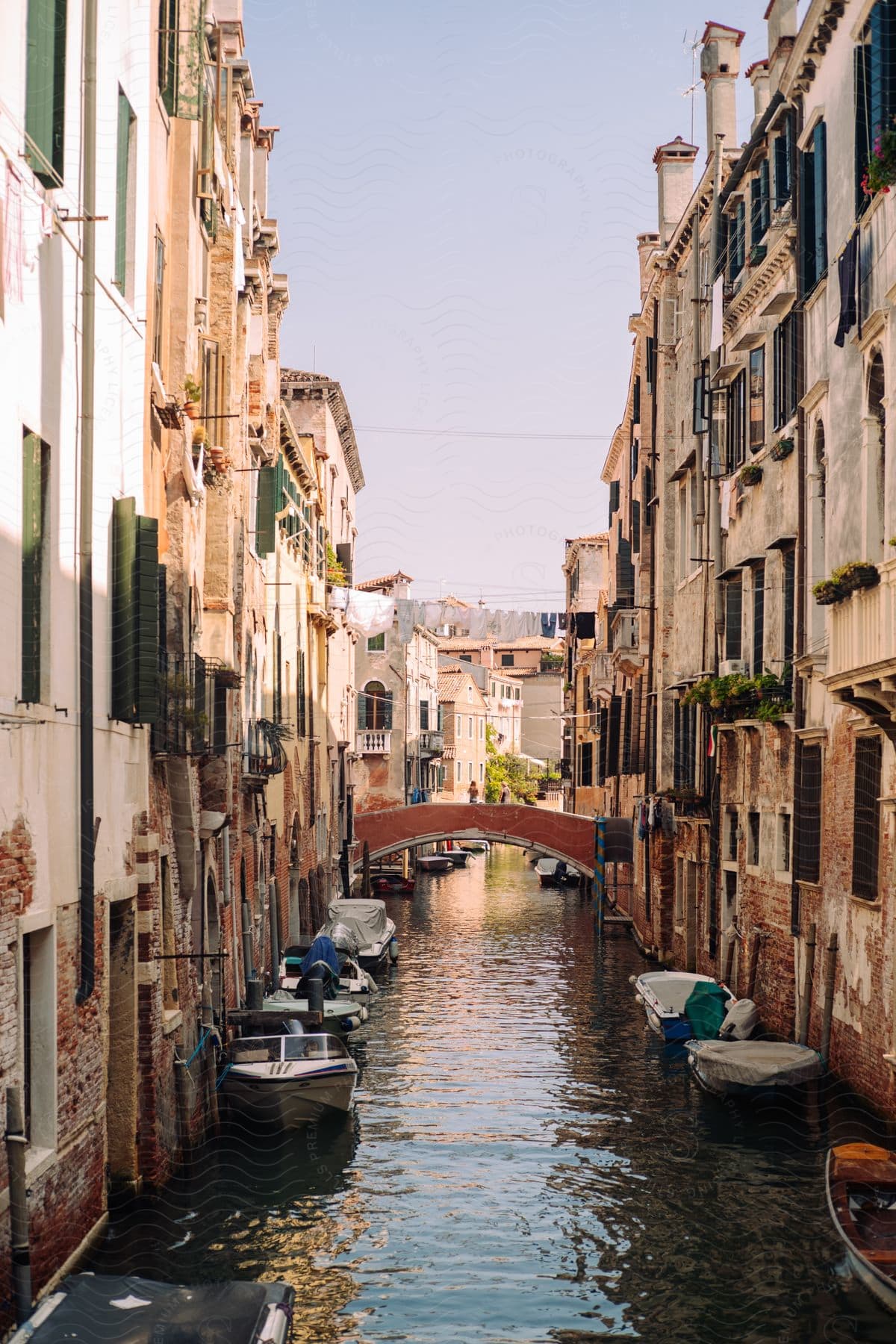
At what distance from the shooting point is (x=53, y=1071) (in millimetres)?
9734

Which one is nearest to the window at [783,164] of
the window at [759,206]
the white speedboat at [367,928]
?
the window at [759,206]

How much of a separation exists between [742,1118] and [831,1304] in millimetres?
5842

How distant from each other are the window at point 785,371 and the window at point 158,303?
24.7 ft

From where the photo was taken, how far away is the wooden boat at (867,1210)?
9.97m

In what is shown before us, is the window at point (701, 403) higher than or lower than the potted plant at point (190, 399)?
higher

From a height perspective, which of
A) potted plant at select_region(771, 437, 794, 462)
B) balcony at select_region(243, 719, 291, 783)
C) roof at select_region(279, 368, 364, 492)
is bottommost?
balcony at select_region(243, 719, 291, 783)

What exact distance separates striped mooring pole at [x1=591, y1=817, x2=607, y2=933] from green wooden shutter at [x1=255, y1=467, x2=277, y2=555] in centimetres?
1647

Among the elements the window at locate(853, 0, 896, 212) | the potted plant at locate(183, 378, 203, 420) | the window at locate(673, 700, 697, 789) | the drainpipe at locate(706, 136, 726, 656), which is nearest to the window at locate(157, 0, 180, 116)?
the potted plant at locate(183, 378, 203, 420)

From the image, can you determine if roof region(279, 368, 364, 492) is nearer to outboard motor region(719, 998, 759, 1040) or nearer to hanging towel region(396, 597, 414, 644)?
hanging towel region(396, 597, 414, 644)

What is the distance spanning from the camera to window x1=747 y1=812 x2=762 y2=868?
21.0 meters

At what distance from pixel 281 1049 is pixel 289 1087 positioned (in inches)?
38.6

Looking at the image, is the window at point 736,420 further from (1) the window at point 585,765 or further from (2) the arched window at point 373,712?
(2) the arched window at point 373,712

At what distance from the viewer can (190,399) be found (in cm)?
1485

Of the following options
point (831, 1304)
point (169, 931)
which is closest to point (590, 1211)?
point (831, 1304)
